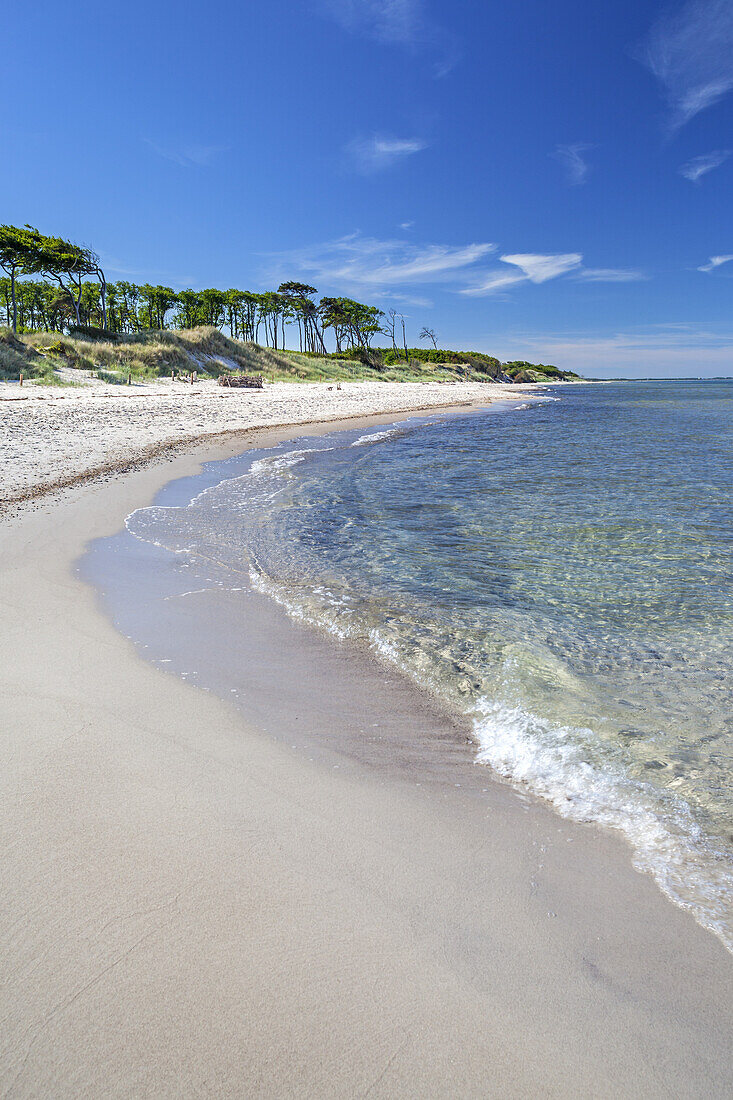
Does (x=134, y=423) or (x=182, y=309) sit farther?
(x=182, y=309)

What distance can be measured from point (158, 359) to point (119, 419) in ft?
76.2

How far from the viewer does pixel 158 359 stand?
38781mm

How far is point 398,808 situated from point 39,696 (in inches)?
90.4

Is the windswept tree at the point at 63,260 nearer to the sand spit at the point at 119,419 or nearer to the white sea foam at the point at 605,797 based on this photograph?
the sand spit at the point at 119,419

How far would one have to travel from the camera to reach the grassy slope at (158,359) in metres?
28.6

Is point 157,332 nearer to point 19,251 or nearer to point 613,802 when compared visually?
point 19,251

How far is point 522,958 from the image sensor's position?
1837 mm

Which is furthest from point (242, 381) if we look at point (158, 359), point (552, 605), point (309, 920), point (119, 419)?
point (309, 920)

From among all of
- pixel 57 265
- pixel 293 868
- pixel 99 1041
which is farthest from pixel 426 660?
pixel 57 265

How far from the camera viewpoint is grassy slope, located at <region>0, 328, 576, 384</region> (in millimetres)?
28625

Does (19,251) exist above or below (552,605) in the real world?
above

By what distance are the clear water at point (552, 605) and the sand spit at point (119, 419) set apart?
318cm

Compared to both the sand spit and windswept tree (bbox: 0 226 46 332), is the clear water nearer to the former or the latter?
the sand spit

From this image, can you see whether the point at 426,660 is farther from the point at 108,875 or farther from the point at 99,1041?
the point at 99,1041
